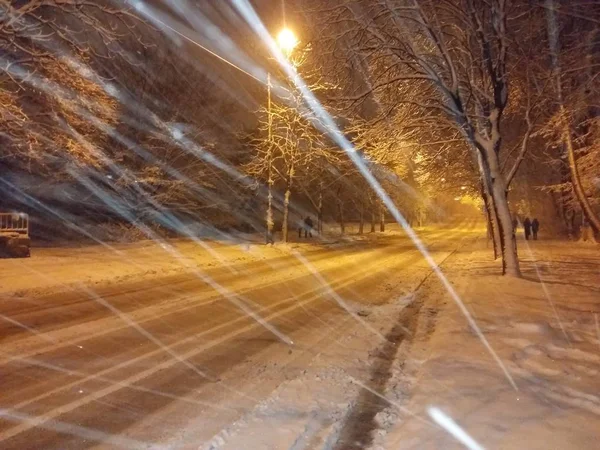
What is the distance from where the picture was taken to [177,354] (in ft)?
23.5

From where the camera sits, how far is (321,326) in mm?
9141

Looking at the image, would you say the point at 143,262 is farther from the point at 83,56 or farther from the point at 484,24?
the point at 484,24

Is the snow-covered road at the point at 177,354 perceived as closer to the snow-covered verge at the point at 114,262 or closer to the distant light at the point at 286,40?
the snow-covered verge at the point at 114,262

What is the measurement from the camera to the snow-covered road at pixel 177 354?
188 inches

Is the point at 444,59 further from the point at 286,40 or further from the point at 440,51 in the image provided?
the point at 286,40

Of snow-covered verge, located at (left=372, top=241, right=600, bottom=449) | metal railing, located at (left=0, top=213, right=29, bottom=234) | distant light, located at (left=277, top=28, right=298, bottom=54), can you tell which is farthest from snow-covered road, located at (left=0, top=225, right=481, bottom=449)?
distant light, located at (left=277, top=28, right=298, bottom=54)

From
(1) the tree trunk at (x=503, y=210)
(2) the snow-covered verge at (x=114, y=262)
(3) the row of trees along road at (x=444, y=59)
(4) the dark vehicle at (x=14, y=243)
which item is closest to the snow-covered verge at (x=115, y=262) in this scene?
(2) the snow-covered verge at (x=114, y=262)

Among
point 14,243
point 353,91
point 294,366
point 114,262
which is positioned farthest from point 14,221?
point 294,366

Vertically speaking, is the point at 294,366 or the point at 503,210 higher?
the point at 503,210

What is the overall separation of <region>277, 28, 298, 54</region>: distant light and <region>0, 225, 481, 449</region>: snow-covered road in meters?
7.67

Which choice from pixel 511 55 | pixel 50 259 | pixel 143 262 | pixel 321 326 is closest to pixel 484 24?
pixel 511 55

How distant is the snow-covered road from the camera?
4.77 meters

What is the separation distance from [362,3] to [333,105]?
2.80 m

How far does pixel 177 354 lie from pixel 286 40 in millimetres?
13644
